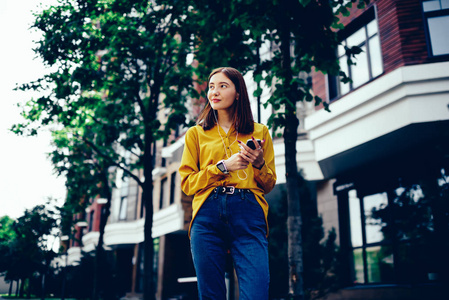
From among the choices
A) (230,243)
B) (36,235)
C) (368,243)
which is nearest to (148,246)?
(368,243)

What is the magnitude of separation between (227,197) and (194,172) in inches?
11.0

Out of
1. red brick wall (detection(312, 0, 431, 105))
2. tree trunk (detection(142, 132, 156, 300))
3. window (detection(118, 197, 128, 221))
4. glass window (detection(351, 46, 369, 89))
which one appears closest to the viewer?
red brick wall (detection(312, 0, 431, 105))

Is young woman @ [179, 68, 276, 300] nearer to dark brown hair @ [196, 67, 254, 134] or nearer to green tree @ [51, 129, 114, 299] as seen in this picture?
dark brown hair @ [196, 67, 254, 134]

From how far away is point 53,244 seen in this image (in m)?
24.7

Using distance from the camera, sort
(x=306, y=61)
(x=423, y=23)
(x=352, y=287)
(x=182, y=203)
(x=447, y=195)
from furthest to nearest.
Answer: (x=182, y=203), (x=352, y=287), (x=423, y=23), (x=306, y=61), (x=447, y=195)

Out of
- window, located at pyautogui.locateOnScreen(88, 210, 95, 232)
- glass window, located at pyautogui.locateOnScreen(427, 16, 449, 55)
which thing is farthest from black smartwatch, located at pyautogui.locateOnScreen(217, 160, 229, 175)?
window, located at pyautogui.locateOnScreen(88, 210, 95, 232)

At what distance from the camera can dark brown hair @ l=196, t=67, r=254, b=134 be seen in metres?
2.52

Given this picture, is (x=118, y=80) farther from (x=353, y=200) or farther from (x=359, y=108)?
(x=353, y=200)

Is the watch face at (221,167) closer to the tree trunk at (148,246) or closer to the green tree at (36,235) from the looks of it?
the tree trunk at (148,246)

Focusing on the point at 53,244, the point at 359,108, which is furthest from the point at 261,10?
the point at 53,244

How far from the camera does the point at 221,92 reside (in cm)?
252

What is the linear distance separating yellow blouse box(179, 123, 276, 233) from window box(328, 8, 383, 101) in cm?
879

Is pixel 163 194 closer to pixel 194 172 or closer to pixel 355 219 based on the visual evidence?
pixel 355 219

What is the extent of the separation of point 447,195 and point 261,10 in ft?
15.2
